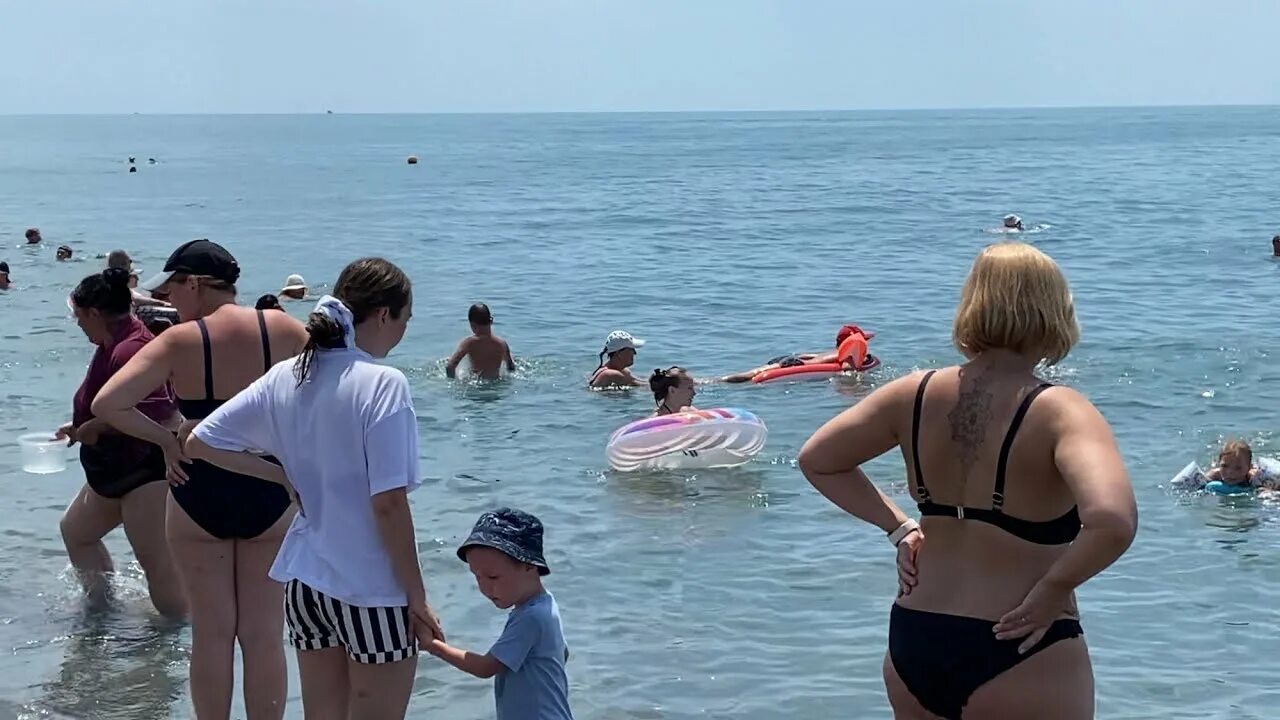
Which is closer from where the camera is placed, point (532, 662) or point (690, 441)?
point (532, 662)

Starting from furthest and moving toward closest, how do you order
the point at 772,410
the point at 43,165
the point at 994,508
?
the point at 43,165 < the point at 772,410 < the point at 994,508

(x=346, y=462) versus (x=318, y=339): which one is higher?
(x=318, y=339)

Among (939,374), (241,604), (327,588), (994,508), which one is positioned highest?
(939,374)

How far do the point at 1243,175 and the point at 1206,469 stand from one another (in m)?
50.5

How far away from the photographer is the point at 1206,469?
11227mm

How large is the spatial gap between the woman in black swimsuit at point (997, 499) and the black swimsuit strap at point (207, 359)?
7.70ft

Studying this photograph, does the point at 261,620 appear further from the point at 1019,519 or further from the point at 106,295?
the point at 1019,519

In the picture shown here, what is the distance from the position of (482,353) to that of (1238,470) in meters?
7.71

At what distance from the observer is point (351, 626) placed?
382 cm

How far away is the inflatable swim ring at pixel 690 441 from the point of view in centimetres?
1081

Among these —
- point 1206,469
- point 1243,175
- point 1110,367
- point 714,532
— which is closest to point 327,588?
point 714,532

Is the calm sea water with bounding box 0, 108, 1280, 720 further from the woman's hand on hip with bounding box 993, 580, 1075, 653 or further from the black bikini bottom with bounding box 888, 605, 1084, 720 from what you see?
the woman's hand on hip with bounding box 993, 580, 1075, 653

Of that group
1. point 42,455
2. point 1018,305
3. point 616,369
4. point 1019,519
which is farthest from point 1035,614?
point 616,369

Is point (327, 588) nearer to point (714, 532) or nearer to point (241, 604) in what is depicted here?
point (241, 604)
